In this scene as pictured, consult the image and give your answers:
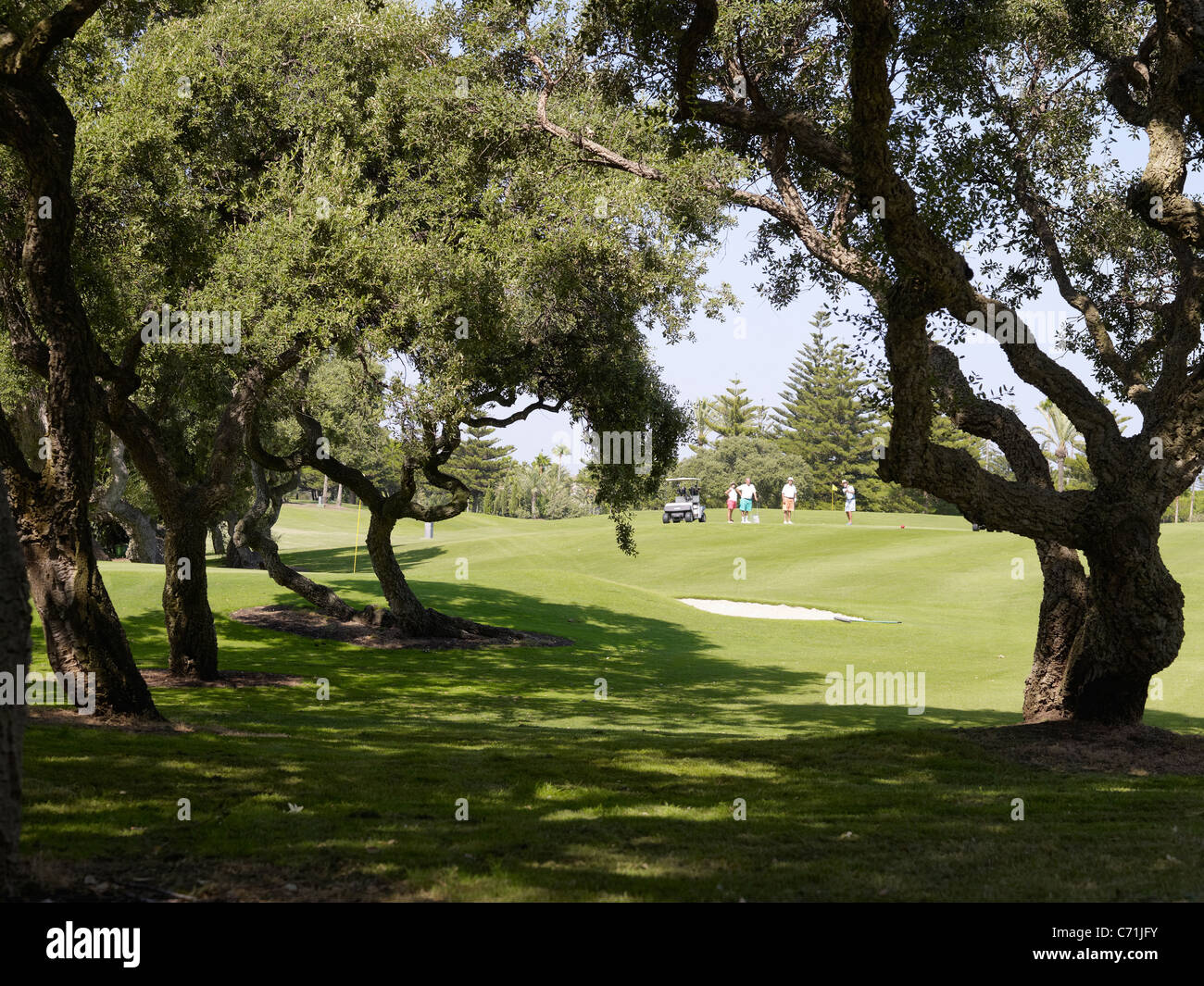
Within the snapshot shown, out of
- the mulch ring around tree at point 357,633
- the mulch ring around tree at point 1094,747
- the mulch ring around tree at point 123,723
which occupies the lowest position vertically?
the mulch ring around tree at point 357,633

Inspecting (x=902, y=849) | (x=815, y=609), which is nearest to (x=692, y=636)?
(x=815, y=609)

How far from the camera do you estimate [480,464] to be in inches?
4867

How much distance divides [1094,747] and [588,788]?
21.8 ft

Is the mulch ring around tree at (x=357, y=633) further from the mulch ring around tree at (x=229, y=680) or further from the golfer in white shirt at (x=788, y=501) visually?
the golfer in white shirt at (x=788, y=501)

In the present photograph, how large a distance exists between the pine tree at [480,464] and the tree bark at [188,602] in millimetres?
92550

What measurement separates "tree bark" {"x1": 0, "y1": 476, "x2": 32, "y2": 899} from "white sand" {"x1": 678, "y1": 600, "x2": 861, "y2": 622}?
29.0 meters

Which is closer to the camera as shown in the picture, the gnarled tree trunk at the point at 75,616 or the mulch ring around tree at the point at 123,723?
the mulch ring around tree at the point at 123,723

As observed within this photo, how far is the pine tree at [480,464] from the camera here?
385 ft

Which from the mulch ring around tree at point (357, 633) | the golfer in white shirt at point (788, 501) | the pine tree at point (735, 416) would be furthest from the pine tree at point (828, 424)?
the mulch ring around tree at point (357, 633)

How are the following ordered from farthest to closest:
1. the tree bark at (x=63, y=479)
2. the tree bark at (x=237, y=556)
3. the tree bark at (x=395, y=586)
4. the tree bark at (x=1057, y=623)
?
the tree bark at (x=237, y=556) < the tree bark at (x=395, y=586) < the tree bark at (x=1057, y=623) < the tree bark at (x=63, y=479)

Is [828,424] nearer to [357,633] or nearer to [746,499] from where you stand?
[746,499]

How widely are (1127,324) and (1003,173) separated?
376 centimetres

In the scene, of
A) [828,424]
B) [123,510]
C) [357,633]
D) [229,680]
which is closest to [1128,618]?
[229,680]

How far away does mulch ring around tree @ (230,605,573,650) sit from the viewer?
25.9m
